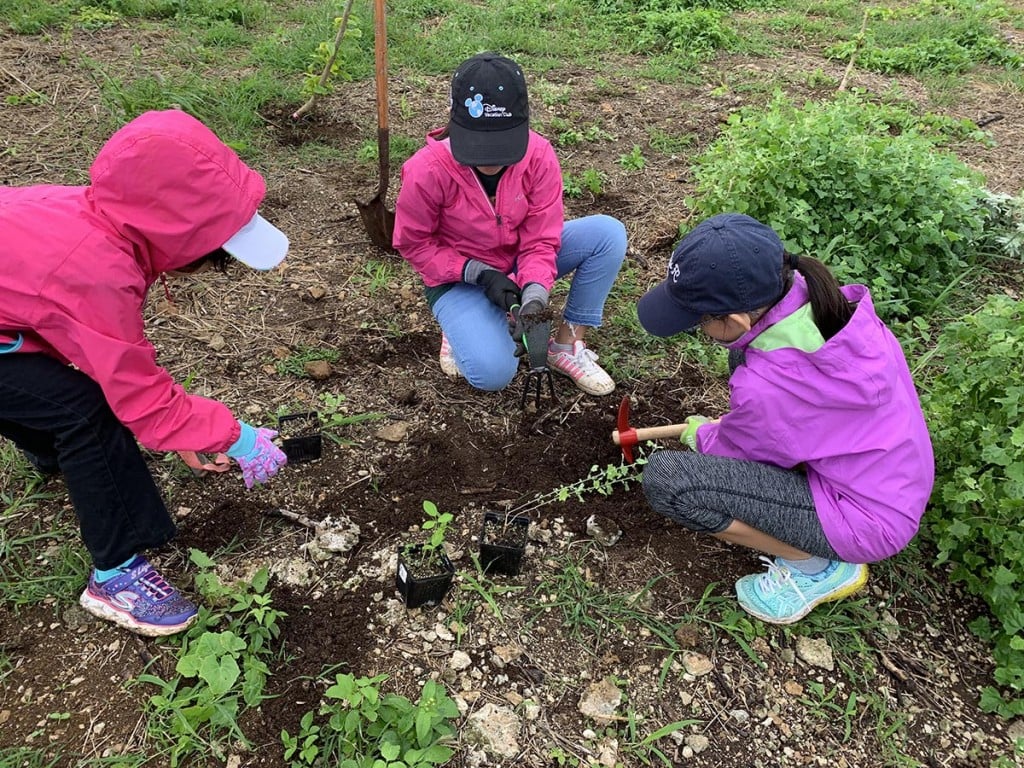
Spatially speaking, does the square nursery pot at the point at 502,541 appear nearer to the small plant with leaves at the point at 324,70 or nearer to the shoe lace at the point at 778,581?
the shoe lace at the point at 778,581

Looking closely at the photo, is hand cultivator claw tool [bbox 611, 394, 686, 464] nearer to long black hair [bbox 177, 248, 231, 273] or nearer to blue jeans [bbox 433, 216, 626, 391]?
blue jeans [bbox 433, 216, 626, 391]

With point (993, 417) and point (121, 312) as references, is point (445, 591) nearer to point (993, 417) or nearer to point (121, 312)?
point (121, 312)

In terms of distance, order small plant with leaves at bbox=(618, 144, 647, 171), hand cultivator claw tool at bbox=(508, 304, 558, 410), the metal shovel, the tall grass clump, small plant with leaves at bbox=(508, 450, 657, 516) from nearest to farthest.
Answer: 1. small plant with leaves at bbox=(508, 450, 657, 516)
2. hand cultivator claw tool at bbox=(508, 304, 558, 410)
3. the metal shovel
4. small plant with leaves at bbox=(618, 144, 647, 171)
5. the tall grass clump

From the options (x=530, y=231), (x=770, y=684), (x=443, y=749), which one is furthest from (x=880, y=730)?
(x=530, y=231)

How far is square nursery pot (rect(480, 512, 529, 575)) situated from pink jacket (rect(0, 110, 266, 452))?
0.94 metres

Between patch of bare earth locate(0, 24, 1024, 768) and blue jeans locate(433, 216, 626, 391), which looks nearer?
patch of bare earth locate(0, 24, 1024, 768)

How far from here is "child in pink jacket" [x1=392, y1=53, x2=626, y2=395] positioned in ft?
7.71

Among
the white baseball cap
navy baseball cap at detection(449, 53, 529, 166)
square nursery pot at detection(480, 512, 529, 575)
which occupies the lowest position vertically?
square nursery pot at detection(480, 512, 529, 575)

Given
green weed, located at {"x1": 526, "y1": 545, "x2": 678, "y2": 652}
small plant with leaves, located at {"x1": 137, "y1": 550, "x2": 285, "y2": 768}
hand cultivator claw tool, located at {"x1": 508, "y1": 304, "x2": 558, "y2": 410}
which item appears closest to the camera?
small plant with leaves, located at {"x1": 137, "y1": 550, "x2": 285, "y2": 768}

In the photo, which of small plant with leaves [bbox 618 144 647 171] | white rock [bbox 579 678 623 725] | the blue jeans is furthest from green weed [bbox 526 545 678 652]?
small plant with leaves [bbox 618 144 647 171]

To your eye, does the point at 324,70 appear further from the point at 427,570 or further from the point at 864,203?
the point at 427,570

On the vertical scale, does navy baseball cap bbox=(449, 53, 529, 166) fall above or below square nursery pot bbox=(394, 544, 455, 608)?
above

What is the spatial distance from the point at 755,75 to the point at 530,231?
13.0ft

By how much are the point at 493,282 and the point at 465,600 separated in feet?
3.91
